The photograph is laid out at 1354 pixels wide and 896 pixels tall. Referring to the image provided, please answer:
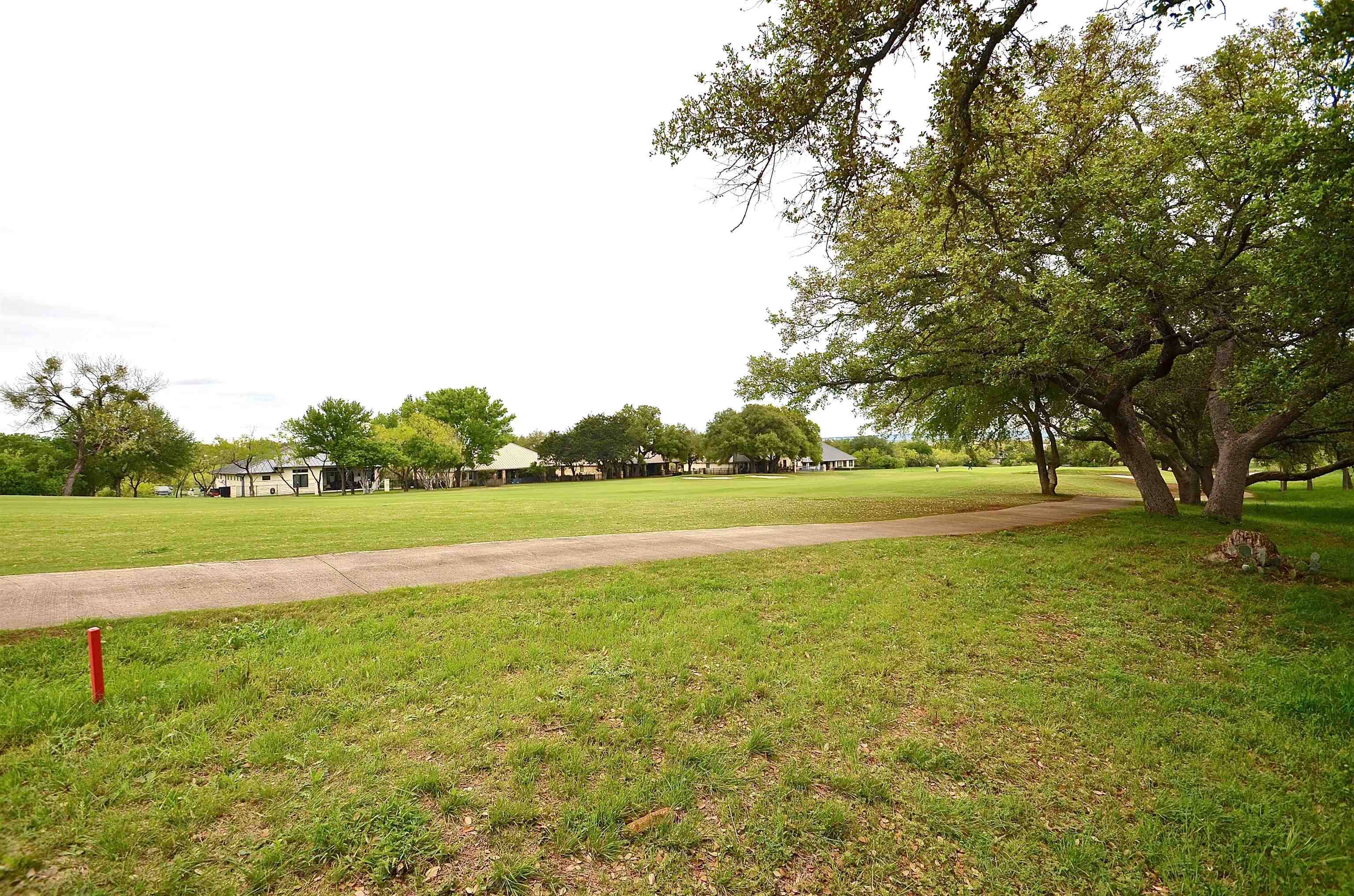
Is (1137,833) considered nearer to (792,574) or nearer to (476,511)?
(792,574)

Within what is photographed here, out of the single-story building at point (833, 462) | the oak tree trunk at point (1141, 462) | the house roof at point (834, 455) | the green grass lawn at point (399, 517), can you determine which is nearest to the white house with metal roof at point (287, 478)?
the green grass lawn at point (399, 517)

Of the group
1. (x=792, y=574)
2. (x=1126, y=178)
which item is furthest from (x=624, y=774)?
(x=1126, y=178)

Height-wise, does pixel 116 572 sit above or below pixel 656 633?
above

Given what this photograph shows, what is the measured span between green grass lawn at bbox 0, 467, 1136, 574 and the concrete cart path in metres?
0.89

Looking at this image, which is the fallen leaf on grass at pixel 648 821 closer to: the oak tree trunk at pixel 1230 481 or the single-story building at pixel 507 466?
the oak tree trunk at pixel 1230 481

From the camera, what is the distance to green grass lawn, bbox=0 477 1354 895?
2.89m

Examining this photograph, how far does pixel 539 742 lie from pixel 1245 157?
458 inches

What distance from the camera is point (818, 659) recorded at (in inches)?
212

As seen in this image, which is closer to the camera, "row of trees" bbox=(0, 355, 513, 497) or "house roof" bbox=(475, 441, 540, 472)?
"row of trees" bbox=(0, 355, 513, 497)

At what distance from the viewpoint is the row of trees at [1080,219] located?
6.17 meters

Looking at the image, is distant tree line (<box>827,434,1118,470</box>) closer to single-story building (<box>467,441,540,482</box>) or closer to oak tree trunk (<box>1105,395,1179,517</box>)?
oak tree trunk (<box>1105,395,1179,517</box>)

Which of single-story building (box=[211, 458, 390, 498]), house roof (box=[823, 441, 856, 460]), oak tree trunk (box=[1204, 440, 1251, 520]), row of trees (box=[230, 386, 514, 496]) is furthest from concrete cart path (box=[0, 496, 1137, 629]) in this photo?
house roof (box=[823, 441, 856, 460])

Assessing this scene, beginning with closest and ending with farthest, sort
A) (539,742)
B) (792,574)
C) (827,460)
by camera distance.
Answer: (539,742) → (792,574) → (827,460)

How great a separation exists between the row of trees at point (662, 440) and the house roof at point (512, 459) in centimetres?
295
